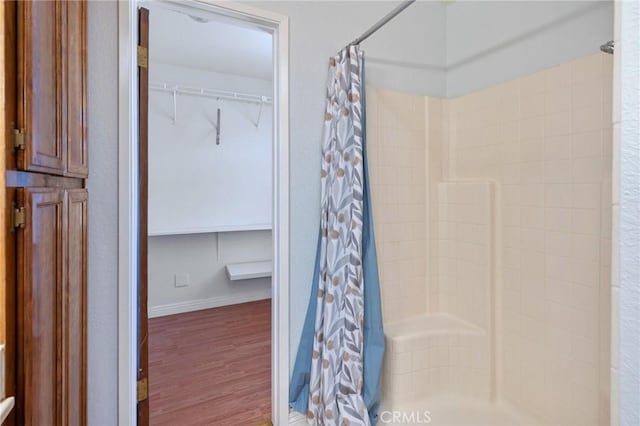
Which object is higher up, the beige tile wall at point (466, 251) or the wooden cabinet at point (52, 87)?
the wooden cabinet at point (52, 87)

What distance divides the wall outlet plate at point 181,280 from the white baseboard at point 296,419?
2.27 metres

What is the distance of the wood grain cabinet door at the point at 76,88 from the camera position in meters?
1.12

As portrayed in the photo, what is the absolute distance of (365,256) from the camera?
6.06 feet

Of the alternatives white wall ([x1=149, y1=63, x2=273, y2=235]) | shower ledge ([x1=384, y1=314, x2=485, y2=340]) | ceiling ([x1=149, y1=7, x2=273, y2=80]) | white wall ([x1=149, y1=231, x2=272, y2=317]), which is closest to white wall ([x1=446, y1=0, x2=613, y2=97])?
ceiling ([x1=149, y1=7, x2=273, y2=80])

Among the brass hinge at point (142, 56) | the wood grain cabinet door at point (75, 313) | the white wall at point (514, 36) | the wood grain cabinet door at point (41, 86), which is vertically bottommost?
the wood grain cabinet door at point (75, 313)

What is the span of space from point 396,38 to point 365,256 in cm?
138

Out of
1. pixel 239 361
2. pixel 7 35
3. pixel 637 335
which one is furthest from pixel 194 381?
pixel 637 335

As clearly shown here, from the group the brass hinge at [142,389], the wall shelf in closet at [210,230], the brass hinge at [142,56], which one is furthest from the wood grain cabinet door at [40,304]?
the wall shelf in closet at [210,230]

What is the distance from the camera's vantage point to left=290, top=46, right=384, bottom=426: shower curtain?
1.73 meters

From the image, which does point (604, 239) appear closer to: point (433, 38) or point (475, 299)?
point (475, 299)

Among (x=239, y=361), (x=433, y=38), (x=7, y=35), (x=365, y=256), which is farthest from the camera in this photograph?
(x=239, y=361)

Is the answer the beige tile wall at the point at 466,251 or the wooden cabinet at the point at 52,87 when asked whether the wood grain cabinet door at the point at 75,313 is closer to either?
the wooden cabinet at the point at 52,87

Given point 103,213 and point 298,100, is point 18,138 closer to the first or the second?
point 103,213

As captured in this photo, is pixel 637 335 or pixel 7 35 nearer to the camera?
pixel 637 335
